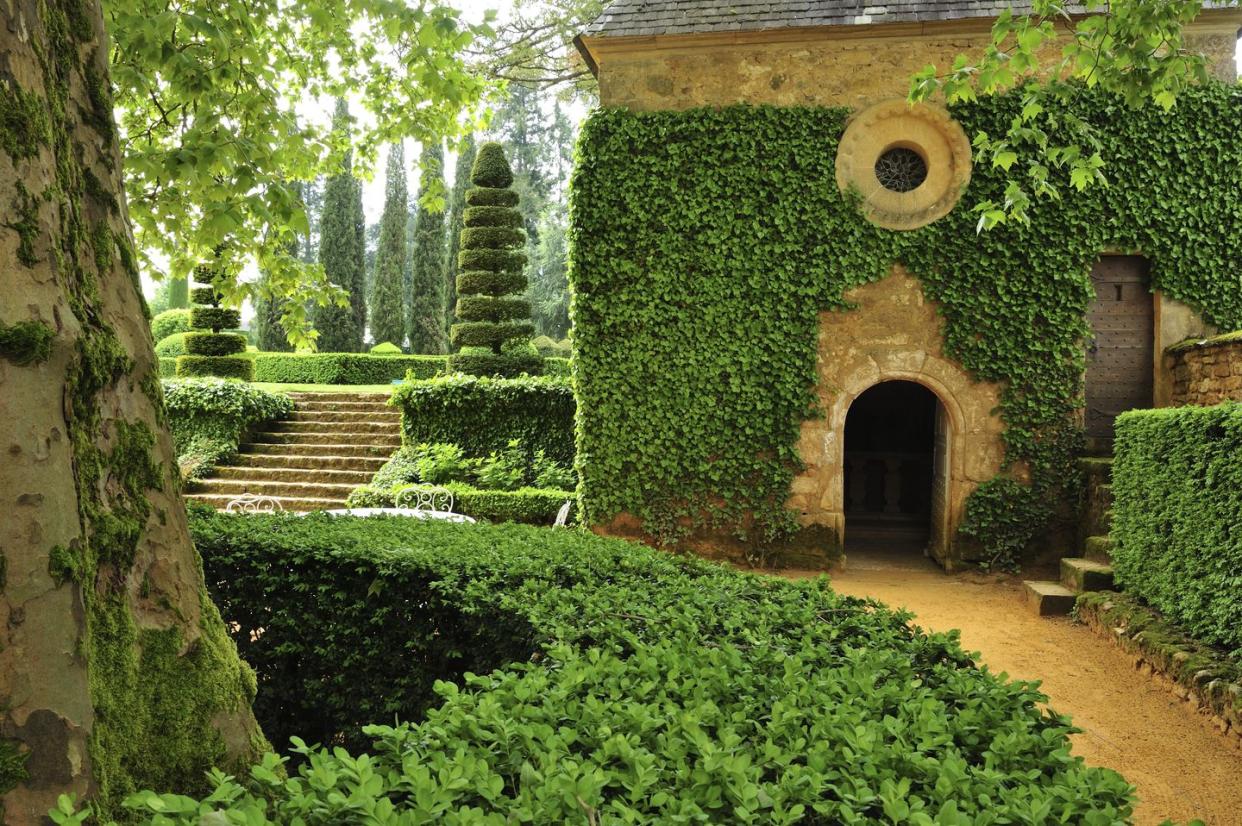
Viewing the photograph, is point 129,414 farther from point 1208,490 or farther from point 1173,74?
point 1208,490

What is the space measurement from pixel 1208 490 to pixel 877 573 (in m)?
3.92

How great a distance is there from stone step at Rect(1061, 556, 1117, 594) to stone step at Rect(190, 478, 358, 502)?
9.54m

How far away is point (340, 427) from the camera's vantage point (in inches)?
571

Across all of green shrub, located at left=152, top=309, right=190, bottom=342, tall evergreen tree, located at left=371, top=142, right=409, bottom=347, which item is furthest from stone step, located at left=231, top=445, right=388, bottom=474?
tall evergreen tree, located at left=371, top=142, right=409, bottom=347

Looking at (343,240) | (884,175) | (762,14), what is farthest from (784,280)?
(343,240)

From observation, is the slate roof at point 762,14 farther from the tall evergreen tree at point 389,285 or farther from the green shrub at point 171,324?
the tall evergreen tree at point 389,285

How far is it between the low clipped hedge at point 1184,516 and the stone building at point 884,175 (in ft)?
6.00

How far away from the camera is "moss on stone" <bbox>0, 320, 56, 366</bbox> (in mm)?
1841

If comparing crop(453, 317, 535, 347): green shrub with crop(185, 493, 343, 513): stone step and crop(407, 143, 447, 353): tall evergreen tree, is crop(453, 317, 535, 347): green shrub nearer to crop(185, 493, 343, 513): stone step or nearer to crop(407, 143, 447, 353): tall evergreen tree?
crop(185, 493, 343, 513): stone step

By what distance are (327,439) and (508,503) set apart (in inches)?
205

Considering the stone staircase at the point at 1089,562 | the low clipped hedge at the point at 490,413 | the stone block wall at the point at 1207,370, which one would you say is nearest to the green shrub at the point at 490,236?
the low clipped hedge at the point at 490,413

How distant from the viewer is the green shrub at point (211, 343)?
17.7 meters

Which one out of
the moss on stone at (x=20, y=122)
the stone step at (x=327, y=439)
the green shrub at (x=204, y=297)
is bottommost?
the stone step at (x=327, y=439)

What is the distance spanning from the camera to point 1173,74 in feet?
13.6
